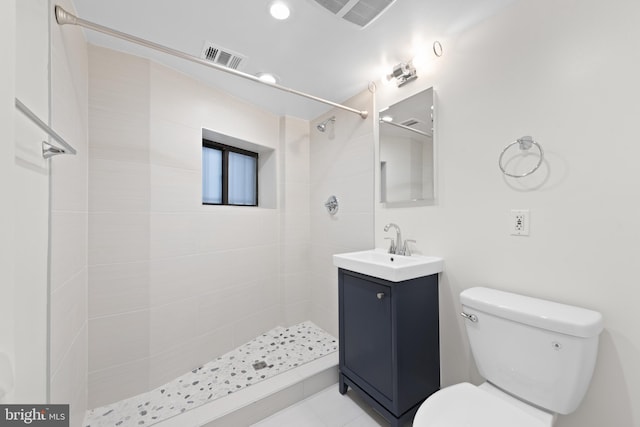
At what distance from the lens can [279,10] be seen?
4.04 ft

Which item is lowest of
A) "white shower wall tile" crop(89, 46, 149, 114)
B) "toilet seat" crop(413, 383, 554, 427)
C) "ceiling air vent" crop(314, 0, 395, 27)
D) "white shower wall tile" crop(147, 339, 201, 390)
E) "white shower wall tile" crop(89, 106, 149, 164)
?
"white shower wall tile" crop(147, 339, 201, 390)

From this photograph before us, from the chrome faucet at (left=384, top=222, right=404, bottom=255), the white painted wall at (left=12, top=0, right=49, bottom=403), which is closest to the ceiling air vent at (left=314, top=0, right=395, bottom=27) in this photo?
the white painted wall at (left=12, top=0, right=49, bottom=403)

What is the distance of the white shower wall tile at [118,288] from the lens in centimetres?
138

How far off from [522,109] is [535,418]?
1.29 m

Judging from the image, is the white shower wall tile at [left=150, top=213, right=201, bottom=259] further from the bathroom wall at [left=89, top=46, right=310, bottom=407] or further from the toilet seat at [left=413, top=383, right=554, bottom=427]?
the toilet seat at [left=413, top=383, right=554, bottom=427]

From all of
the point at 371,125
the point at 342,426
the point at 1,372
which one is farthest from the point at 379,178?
the point at 1,372

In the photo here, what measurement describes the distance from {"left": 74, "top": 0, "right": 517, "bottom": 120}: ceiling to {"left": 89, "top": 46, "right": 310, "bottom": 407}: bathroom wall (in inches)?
8.5

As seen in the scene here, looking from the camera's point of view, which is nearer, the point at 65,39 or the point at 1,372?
the point at 1,372

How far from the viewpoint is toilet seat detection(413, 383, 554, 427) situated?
87 cm

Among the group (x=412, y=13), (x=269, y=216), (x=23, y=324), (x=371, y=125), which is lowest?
(x=23, y=324)

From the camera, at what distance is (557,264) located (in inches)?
41.9

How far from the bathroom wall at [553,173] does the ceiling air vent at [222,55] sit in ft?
4.16

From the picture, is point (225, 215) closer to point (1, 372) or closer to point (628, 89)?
point (1, 372)

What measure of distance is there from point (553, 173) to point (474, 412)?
1038mm
